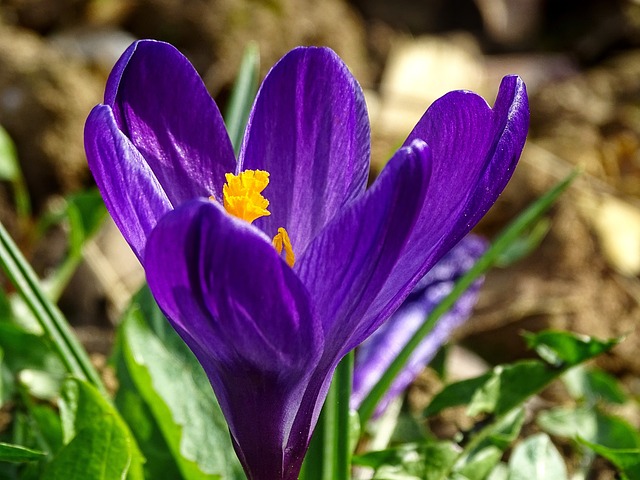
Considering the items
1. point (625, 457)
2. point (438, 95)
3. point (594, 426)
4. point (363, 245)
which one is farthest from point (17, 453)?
point (438, 95)

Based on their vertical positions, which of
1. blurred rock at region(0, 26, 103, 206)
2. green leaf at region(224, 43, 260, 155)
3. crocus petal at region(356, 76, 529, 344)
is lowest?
crocus petal at region(356, 76, 529, 344)

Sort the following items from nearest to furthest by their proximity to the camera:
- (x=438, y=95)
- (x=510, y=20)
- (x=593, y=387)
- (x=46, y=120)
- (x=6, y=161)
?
(x=593, y=387) < (x=6, y=161) < (x=46, y=120) < (x=438, y=95) < (x=510, y=20)

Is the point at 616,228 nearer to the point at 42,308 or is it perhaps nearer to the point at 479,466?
the point at 479,466

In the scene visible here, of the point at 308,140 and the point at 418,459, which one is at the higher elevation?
the point at 308,140

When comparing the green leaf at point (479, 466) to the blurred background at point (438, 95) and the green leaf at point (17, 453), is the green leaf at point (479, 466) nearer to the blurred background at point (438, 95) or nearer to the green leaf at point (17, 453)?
the green leaf at point (17, 453)

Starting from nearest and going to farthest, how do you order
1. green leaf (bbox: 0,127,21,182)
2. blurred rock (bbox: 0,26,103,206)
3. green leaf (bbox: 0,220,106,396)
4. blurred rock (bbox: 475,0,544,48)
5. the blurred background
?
green leaf (bbox: 0,220,106,396)
green leaf (bbox: 0,127,21,182)
the blurred background
blurred rock (bbox: 0,26,103,206)
blurred rock (bbox: 475,0,544,48)

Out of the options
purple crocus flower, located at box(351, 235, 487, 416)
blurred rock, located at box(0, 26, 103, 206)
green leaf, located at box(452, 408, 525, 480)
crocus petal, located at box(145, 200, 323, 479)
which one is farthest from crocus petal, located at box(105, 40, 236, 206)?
blurred rock, located at box(0, 26, 103, 206)

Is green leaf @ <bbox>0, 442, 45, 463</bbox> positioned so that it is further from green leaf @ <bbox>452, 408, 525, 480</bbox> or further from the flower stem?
green leaf @ <bbox>452, 408, 525, 480</bbox>
